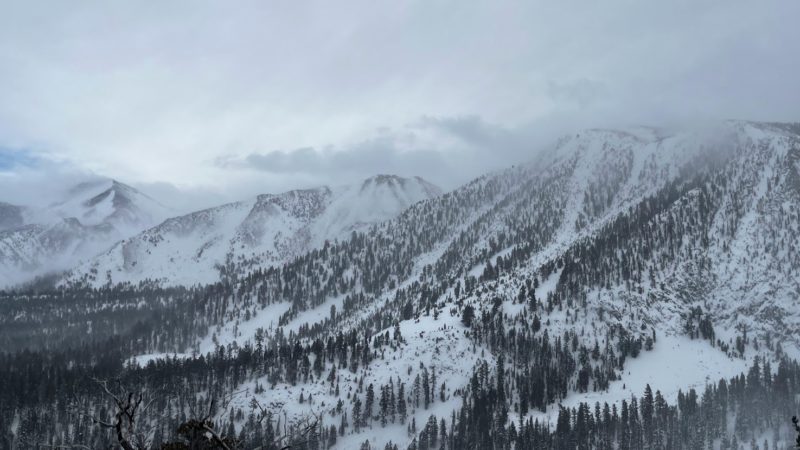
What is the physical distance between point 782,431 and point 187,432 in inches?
9012

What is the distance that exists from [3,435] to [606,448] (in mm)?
190438

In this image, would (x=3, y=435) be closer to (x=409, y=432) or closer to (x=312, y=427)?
(x=409, y=432)

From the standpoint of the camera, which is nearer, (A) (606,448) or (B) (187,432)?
(B) (187,432)

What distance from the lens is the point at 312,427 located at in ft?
58.0

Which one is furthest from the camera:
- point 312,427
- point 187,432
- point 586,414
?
point 586,414

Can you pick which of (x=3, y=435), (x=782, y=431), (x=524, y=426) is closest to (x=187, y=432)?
(x=524, y=426)

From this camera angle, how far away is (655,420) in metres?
196

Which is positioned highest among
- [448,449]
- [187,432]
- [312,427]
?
[312,427]

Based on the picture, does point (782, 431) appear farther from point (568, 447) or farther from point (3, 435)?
point (3, 435)

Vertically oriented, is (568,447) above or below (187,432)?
below

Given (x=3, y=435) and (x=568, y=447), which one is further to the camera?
(x=3, y=435)

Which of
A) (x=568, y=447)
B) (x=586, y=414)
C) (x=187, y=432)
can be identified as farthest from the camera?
(x=586, y=414)

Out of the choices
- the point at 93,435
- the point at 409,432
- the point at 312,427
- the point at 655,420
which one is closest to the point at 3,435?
the point at 93,435

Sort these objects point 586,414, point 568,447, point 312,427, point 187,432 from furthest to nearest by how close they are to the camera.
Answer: point 586,414 → point 568,447 → point 187,432 → point 312,427
